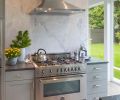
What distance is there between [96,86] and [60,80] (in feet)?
2.53

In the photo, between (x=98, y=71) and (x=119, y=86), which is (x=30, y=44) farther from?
(x=119, y=86)

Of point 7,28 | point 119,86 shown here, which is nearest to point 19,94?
point 7,28

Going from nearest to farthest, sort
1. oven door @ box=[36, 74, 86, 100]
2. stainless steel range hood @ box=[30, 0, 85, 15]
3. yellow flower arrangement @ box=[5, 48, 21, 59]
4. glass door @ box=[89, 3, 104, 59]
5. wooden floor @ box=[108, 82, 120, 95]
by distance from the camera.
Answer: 1. oven door @ box=[36, 74, 86, 100]
2. yellow flower arrangement @ box=[5, 48, 21, 59]
3. stainless steel range hood @ box=[30, 0, 85, 15]
4. wooden floor @ box=[108, 82, 120, 95]
5. glass door @ box=[89, 3, 104, 59]

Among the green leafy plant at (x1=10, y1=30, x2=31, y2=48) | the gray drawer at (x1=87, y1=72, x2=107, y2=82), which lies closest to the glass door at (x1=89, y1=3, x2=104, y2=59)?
the gray drawer at (x1=87, y1=72, x2=107, y2=82)

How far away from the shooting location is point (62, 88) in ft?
11.7

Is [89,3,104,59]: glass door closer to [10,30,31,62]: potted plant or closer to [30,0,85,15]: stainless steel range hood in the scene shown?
[30,0,85,15]: stainless steel range hood

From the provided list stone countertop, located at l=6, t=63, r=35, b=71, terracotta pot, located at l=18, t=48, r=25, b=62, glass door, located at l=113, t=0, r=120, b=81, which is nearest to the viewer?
stone countertop, located at l=6, t=63, r=35, b=71

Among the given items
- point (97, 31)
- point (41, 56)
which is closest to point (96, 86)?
point (41, 56)

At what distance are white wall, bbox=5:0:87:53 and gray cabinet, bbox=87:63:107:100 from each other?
72 centimetres

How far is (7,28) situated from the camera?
3867mm

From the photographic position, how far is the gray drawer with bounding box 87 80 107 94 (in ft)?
12.6

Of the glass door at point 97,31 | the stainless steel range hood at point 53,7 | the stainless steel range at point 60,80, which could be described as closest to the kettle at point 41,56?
the stainless steel range at point 60,80

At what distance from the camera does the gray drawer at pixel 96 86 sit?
12.6 feet

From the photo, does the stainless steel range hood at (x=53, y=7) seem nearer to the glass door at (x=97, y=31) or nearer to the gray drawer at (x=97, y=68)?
the gray drawer at (x=97, y=68)
